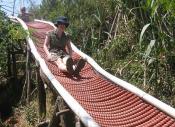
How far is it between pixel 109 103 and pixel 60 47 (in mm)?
2504

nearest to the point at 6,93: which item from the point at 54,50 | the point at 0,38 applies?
the point at 0,38

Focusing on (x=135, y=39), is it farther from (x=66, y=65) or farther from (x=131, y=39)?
(x=66, y=65)

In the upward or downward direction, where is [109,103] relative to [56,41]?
downward

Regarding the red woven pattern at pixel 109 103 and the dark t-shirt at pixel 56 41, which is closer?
the red woven pattern at pixel 109 103

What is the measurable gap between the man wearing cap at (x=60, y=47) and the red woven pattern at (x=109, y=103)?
154mm

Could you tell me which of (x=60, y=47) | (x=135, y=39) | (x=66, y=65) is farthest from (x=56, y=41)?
(x=135, y=39)

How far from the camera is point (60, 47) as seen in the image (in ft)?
27.3

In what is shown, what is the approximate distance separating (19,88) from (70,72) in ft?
20.9

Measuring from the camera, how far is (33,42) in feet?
32.2

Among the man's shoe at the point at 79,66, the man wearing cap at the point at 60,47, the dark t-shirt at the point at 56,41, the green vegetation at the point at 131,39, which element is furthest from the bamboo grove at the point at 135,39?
the dark t-shirt at the point at 56,41

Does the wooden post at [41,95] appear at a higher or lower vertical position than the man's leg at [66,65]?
lower

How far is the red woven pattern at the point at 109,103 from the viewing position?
5.25m

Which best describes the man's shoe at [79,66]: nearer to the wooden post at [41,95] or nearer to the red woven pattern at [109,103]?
the red woven pattern at [109,103]

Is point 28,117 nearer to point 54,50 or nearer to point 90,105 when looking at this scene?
point 54,50
